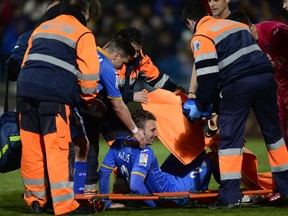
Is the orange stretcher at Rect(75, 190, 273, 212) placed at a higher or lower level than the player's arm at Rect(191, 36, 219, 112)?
lower

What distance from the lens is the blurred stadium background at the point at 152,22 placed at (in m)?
17.4

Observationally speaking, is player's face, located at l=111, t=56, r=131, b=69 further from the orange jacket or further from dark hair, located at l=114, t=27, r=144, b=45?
the orange jacket

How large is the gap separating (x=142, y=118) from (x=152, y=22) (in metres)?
9.85

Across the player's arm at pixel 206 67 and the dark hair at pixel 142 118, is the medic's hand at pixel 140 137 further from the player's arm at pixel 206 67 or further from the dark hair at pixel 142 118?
the player's arm at pixel 206 67

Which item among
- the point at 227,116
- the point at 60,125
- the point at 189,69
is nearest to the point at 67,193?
the point at 60,125

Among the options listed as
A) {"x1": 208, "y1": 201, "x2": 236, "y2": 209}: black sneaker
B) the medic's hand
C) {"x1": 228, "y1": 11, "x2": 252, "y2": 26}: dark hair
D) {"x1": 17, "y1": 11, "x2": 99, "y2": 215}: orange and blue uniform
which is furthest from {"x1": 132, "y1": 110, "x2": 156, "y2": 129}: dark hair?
{"x1": 228, "y1": 11, "x2": 252, "y2": 26}: dark hair

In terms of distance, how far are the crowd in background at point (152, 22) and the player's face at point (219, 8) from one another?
8423 mm

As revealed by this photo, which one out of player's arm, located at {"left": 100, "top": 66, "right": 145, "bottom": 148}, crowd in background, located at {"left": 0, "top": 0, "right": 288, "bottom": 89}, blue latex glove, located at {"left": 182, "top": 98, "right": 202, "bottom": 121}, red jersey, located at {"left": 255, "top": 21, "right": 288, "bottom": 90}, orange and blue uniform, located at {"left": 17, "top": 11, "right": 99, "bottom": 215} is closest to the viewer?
orange and blue uniform, located at {"left": 17, "top": 11, "right": 99, "bottom": 215}

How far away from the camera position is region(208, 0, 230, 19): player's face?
8578mm

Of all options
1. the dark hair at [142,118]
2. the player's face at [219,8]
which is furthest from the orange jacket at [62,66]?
the player's face at [219,8]

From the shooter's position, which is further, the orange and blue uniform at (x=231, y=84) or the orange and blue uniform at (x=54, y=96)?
the orange and blue uniform at (x=231, y=84)

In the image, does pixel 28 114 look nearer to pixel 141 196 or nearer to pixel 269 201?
pixel 141 196

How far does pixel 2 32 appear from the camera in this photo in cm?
1794

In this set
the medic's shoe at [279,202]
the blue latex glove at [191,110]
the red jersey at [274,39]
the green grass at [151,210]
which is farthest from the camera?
the red jersey at [274,39]
